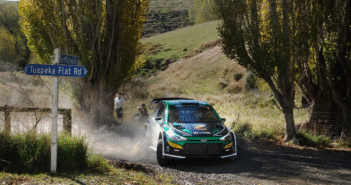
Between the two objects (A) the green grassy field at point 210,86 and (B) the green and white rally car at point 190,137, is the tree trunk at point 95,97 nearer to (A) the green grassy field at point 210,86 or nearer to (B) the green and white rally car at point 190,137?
(B) the green and white rally car at point 190,137

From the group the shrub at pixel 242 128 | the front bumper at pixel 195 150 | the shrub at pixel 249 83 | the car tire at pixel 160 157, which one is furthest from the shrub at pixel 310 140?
the shrub at pixel 249 83

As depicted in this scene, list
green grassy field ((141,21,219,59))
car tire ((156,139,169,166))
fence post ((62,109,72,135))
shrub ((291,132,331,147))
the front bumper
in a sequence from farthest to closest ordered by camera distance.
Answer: green grassy field ((141,21,219,59)) < shrub ((291,132,331,147)) < car tire ((156,139,169,166)) < the front bumper < fence post ((62,109,72,135))

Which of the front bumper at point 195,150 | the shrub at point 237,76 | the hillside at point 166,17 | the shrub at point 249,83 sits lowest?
the front bumper at point 195,150

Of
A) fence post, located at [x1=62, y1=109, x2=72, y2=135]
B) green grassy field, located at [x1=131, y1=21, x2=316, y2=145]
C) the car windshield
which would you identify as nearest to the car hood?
the car windshield

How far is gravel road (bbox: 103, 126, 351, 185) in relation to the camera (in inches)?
320

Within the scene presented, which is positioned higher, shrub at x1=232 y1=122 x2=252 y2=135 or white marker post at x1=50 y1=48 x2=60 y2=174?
white marker post at x1=50 y1=48 x2=60 y2=174

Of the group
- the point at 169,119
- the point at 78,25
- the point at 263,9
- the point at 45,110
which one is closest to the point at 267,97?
the point at 263,9

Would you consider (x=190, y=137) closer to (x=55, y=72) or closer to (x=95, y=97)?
(x=55, y=72)

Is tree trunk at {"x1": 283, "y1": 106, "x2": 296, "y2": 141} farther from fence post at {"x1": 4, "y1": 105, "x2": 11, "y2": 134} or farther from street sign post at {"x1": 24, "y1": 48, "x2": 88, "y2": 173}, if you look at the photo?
fence post at {"x1": 4, "y1": 105, "x2": 11, "y2": 134}

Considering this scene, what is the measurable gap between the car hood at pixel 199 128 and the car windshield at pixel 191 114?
1.25 ft

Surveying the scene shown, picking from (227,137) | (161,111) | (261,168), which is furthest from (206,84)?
(261,168)

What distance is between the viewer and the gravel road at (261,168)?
8.14 m

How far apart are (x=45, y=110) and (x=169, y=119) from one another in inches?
135

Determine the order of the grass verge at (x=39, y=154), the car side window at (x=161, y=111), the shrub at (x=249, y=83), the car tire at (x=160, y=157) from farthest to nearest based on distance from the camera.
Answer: the shrub at (x=249, y=83)
the car side window at (x=161, y=111)
the car tire at (x=160, y=157)
the grass verge at (x=39, y=154)
